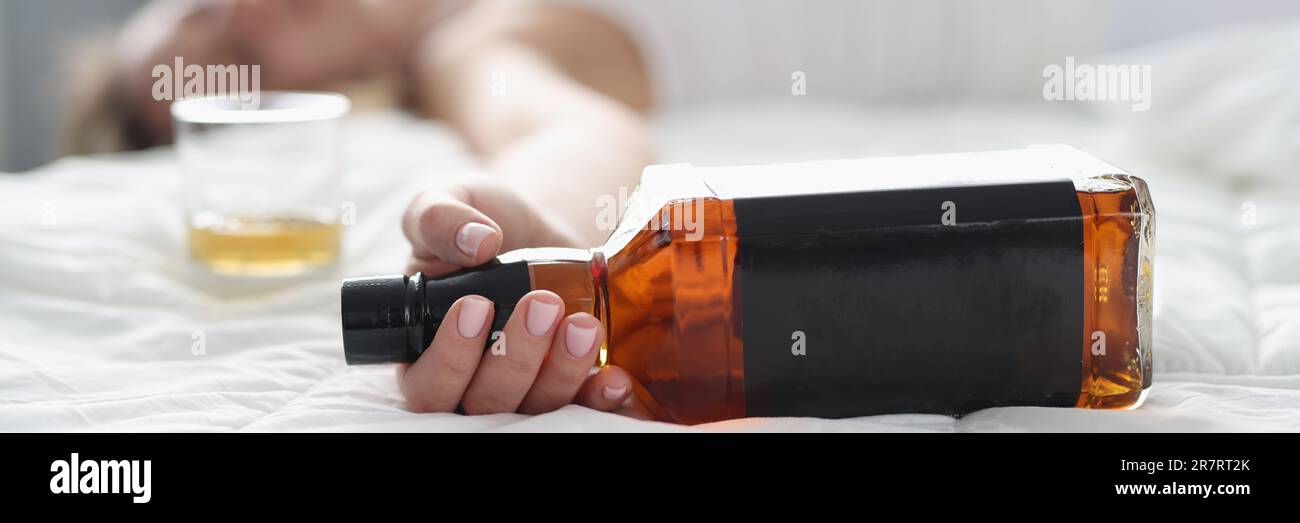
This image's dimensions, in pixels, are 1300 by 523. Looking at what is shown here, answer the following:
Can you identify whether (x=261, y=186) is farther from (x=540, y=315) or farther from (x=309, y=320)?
(x=540, y=315)

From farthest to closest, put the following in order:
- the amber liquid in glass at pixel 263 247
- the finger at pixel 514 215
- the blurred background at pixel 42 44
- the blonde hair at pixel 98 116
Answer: the blurred background at pixel 42 44, the blonde hair at pixel 98 116, the amber liquid in glass at pixel 263 247, the finger at pixel 514 215

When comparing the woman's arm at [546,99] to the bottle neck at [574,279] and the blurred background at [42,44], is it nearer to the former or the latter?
the bottle neck at [574,279]

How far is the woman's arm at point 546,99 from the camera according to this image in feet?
2.73

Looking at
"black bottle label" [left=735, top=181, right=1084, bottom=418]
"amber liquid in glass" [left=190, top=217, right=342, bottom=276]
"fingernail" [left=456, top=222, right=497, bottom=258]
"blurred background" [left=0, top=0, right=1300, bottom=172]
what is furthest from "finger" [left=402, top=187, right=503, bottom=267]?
"blurred background" [left=0, top=0, right=1300, bottom=172]

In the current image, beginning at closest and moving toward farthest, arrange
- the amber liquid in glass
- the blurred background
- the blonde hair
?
1. the amber liquid in glass
2. the blonde hair
3. the blurred background

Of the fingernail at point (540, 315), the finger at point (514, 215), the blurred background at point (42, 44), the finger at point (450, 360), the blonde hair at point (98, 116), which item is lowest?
the finger at point (450, 360)

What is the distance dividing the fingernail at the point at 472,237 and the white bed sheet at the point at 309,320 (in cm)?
8

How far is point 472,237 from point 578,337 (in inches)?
2.7

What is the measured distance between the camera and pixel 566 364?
0.49m

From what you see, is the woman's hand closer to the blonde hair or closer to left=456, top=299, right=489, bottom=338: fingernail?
left=456, top=299, right=489, bottom=338: fingernail

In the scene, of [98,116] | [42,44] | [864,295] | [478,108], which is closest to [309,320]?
[864,295]

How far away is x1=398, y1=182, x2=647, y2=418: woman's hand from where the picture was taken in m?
0.47

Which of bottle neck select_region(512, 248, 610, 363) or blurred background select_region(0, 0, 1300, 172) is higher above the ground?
blurred background select_region(0, 0, 1300, 172)

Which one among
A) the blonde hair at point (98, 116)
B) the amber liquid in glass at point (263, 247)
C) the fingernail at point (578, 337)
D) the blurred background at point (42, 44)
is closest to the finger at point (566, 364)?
the fingernail at point (578, 337)
